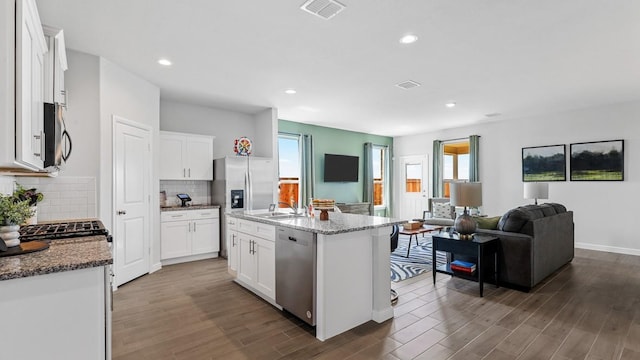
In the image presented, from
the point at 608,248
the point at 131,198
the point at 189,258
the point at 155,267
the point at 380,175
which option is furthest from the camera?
the point at 380,175

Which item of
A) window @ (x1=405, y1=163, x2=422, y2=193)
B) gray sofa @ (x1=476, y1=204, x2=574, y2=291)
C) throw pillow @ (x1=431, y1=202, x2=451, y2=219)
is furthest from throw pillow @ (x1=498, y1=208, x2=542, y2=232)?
window @ (x1=405, y1=163, x2=422, y2=193)

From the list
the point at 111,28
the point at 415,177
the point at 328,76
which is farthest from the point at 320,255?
the point at 415,177

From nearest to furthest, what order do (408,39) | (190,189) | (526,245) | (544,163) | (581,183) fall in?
(408,39), (526,245), (190,189), (581,183), (544,163)

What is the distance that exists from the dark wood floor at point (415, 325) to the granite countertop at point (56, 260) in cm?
108

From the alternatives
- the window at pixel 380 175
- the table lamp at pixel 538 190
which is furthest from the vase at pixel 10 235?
the window at pixel 380 175

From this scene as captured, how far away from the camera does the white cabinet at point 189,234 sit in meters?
4.78

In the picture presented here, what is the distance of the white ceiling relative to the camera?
8.36 feet

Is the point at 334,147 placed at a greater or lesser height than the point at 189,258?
greater

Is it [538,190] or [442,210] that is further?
[442,210]

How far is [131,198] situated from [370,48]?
3552 mm

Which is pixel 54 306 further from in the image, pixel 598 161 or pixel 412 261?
pixel 598 161

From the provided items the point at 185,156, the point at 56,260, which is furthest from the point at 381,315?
the point at 185,156

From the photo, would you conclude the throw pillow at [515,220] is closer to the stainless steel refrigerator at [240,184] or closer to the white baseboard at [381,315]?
the white baseboard at [381,315]

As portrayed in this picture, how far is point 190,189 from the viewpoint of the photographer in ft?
18.0
